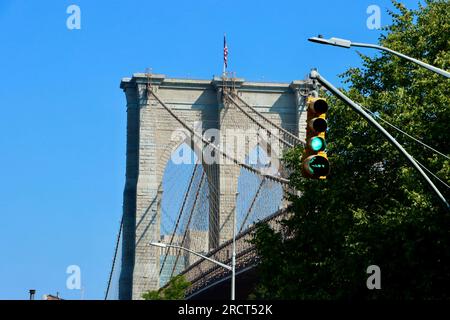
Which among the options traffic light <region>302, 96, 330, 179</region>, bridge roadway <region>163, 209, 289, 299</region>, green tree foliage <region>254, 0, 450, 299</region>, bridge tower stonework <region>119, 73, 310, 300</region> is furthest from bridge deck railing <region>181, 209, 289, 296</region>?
traffic light <region>302, 96, 330, 179</region>

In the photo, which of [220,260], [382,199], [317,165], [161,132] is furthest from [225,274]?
[317,165]

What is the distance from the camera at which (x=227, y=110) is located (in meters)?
103

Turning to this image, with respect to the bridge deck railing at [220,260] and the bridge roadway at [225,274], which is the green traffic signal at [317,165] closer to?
the bridge roadway at [225,274]

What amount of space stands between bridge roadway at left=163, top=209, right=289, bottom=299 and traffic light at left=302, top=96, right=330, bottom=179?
173 ft

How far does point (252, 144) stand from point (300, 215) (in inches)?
2192

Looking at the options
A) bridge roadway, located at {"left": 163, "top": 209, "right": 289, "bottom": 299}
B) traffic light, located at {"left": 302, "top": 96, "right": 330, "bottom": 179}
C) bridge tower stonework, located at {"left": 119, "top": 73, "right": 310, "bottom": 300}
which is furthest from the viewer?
bridge tower stonework, located at {"left": 119, "top": 73, "right": 310, "bottom": 300}

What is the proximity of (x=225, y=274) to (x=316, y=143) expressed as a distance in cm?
6100

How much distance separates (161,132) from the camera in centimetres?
10375

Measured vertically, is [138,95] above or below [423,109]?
above

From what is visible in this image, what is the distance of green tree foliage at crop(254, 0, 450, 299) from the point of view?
3678 centimetres

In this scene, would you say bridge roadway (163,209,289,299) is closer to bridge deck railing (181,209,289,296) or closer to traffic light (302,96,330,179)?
bridge deck railing (181,209,289,296)

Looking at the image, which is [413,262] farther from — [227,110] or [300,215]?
[227,110]

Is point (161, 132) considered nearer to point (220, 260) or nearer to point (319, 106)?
point (220, 260)
